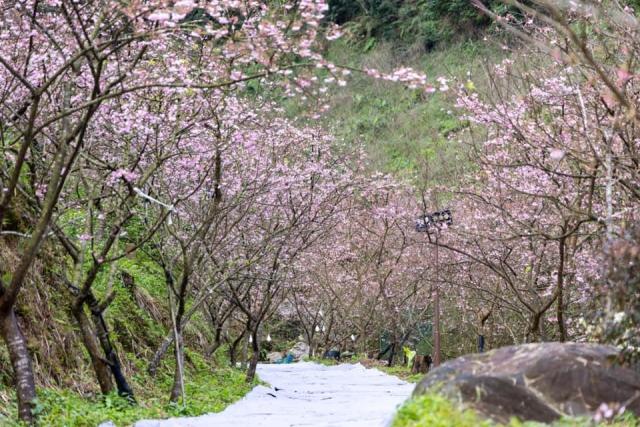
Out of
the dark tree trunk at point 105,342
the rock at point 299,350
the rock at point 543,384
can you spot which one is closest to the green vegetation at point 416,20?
the rock at point 299,350

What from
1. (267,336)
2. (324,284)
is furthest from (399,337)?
(267,336)

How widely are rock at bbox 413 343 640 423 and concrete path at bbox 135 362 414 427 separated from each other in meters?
0.74

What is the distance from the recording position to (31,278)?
10.3 meters

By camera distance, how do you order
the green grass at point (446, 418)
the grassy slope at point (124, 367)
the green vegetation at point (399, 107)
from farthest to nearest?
1. the green vegetation at point (399, 107)
2. the grassy slope at point (124, 367)
3. the green grass at point (446, 418)

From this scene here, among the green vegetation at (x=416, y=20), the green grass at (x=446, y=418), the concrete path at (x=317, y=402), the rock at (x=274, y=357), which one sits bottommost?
the concrete path at (x=317, y=402)

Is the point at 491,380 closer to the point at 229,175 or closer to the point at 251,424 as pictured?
the point at 251,424

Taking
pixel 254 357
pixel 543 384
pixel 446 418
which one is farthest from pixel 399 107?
pixel 446 418

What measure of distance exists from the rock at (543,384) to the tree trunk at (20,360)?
3537 millimetres

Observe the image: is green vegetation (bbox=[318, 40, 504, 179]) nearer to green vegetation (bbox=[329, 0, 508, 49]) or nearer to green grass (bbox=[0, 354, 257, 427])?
green vegetation (bbox=[329, 0, 508, 49])

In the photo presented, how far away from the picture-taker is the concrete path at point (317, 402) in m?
9.26

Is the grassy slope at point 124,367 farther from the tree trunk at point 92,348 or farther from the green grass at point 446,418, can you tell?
the green grass at point 446,418

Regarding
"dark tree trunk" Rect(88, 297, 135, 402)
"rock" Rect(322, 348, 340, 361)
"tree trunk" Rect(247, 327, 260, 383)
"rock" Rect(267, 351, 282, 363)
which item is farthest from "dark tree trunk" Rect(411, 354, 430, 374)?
"rock" Rect(267, 351, 282, 363)

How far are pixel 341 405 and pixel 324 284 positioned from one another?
14.0 metres

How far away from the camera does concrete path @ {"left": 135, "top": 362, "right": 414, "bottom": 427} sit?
30.4ft
